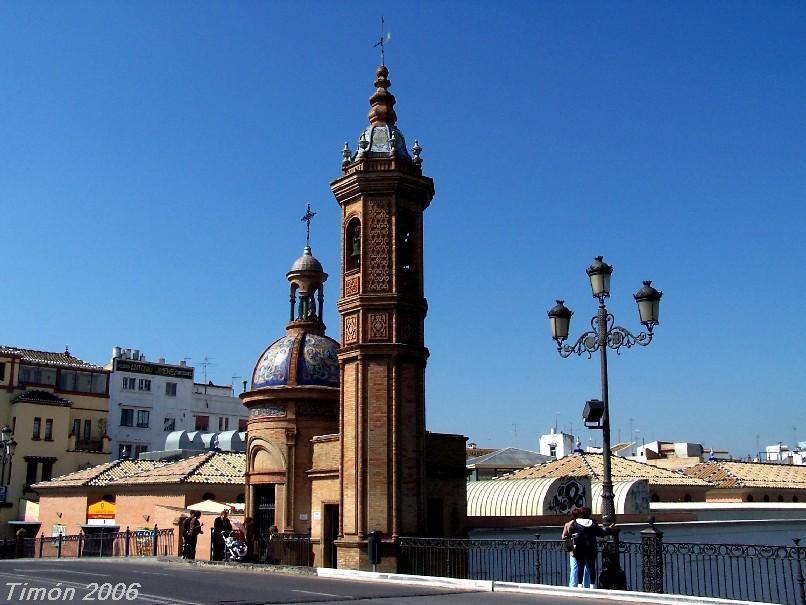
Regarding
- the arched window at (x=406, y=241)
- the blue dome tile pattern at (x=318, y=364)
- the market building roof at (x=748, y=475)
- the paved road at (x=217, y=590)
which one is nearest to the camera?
the paved road at (x=217, y=590)

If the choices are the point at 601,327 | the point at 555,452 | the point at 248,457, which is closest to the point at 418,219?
the point at 601,327

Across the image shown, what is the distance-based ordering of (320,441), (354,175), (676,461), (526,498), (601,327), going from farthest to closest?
(676,461) → (526,498) → (320,441) → (354,175) → (601,327)

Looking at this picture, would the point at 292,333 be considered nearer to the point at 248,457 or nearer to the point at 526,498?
the point at 248,457

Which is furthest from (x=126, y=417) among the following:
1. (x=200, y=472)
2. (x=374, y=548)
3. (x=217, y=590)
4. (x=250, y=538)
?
(x=217, y=590)

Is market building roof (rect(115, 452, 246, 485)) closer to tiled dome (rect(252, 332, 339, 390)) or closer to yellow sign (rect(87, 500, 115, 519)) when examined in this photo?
yellow sign (rect(87, 500, 115, 519))

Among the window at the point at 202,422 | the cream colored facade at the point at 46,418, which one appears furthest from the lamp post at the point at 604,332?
the window at the point at 202,422

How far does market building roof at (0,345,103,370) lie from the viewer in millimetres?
63688

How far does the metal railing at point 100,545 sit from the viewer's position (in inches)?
1234

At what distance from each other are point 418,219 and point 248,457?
1099cm

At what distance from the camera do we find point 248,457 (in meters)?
30.5

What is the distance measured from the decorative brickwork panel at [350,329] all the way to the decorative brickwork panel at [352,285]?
2.26ft

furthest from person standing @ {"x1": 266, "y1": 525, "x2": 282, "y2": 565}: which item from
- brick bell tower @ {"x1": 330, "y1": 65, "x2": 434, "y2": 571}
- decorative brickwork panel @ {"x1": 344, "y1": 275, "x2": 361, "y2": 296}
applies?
decorative brickwork panel @ {"x1": 344, "y1": 275, "x2": 361, "y2": 296}

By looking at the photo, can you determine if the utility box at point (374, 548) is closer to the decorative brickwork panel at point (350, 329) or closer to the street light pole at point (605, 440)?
the decorative brickwork panel at point (350, 329)

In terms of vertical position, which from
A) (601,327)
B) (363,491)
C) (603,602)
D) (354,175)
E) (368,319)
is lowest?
(603,602)
